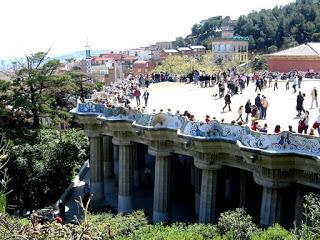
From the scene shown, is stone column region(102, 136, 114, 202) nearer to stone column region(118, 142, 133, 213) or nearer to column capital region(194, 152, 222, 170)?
stone column region(118, 142, 133, 213)

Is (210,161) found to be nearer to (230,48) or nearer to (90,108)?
(90,108)

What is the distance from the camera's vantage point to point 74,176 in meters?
32.6

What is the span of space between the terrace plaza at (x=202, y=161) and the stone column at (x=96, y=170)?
6 centimetres

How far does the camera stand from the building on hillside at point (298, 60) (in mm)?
50156

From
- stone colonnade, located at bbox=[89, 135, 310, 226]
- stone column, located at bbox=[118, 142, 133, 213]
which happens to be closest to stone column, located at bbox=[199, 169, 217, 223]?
stone colonnade, located at bbox=[89, 135, 310, 226]

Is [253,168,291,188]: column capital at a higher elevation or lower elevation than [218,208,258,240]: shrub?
higher

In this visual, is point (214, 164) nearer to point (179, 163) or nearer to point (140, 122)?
point (140, 122)

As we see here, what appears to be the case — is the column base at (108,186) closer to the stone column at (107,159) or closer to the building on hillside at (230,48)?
the stone column at (107,159)

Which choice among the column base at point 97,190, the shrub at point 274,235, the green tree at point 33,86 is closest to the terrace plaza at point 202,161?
the column base at point 97,190

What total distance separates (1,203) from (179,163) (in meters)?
25.6

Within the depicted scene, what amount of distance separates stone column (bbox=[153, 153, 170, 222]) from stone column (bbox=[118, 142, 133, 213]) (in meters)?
3.25

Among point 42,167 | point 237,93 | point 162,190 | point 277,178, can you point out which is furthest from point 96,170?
point 277,178

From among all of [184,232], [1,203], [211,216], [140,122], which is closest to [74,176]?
[140,122]

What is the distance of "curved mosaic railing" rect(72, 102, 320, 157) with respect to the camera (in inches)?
612
